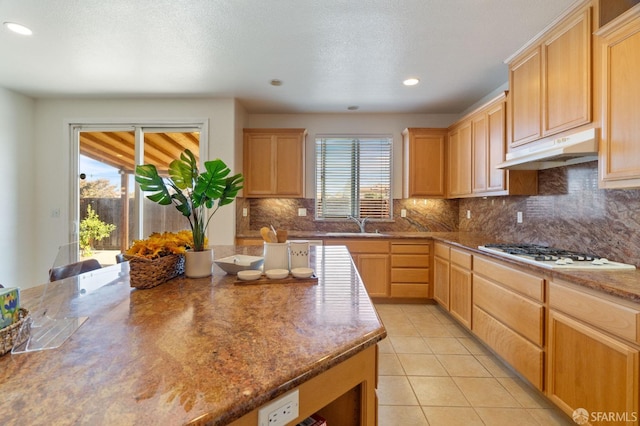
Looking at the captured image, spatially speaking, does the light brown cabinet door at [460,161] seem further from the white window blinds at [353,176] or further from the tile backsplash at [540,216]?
the white window blinds at [353,176]

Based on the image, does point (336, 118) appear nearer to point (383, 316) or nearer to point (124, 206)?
point (383, 316)

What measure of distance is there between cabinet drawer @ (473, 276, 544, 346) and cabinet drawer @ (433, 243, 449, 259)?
648 millimetres

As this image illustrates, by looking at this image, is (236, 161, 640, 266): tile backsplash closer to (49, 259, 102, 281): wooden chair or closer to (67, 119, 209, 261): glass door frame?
(67, 119, 209, 261): glass door frame

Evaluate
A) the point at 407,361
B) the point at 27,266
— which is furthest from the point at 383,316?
the point at 27,266

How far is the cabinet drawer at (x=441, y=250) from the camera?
3217 millimetres

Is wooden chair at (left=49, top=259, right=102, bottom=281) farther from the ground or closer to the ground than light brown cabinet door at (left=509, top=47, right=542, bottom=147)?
closer to the ground

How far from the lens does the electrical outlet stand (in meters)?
0.62

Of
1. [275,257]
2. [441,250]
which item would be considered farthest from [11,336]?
[441,250]

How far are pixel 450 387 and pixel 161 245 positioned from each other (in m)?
2.12


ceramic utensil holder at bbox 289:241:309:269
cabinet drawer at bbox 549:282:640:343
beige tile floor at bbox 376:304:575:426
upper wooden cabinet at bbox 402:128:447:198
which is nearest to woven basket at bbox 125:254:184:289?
ceramic utensil holder at bbox 289:241:309:269

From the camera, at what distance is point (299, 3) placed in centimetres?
Result: 192

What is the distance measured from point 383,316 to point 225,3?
3.26 metres

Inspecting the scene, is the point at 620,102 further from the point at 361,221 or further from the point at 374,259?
the point at 361,221

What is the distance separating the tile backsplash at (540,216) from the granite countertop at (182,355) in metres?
1.96
